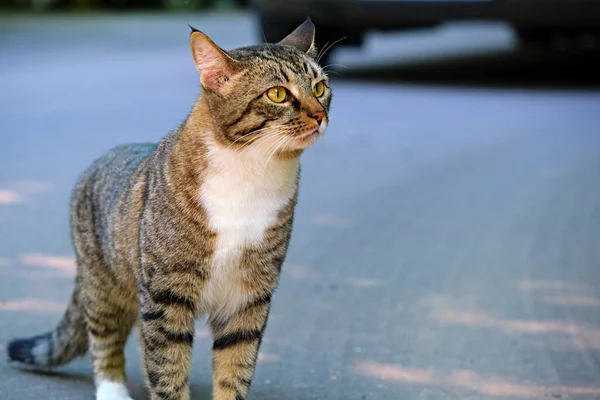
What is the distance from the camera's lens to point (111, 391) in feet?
12.8

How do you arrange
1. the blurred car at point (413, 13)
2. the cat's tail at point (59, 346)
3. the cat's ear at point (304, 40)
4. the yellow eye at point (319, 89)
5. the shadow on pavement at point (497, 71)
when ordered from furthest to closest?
the shadow on pavement at point (497, 71) < the blurred car at point (413, 13) < the cat's tail at point (59, 346) < the cat's ear at point (304, 40) < the yellow eye at point (319, 89)

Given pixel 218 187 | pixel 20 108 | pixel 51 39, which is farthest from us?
pixel 51 39

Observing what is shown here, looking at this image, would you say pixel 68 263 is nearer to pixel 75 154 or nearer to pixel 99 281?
pixel 99 281

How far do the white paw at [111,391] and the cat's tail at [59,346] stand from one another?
244 mm

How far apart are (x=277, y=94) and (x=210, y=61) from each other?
0.24m

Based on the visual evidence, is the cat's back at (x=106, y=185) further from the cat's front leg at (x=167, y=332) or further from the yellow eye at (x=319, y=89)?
the yellow eye at (x=319, y=89)

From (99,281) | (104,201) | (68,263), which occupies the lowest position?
(68,263)

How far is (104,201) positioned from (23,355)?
69 cm

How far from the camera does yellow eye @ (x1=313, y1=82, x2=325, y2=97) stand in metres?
3.59

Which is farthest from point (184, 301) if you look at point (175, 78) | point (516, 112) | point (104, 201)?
point (175, 78)

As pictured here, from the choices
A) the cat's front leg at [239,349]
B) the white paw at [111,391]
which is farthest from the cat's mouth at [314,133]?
the white paw at [111,391]

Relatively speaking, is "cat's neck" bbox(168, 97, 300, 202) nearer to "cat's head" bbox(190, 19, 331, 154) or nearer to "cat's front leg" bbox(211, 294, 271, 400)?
"cat's head" bbox(190, 19, 331, 154)

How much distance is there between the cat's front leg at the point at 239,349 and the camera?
143 inches

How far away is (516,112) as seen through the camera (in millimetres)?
10094
